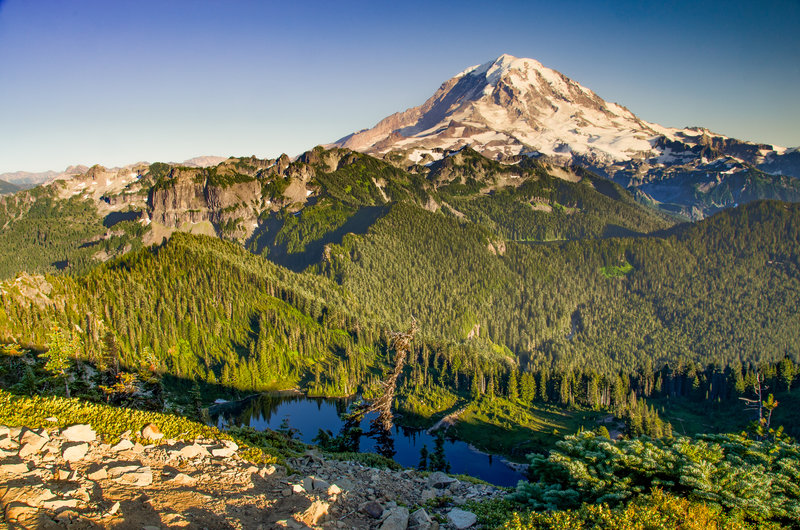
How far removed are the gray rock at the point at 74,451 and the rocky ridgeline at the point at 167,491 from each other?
44 millimetres

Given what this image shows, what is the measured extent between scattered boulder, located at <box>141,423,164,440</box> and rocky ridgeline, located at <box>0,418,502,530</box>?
0.19 ft

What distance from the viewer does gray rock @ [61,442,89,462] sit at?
68.1 feet

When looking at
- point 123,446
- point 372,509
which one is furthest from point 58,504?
point 372,509

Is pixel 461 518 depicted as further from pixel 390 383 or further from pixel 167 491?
pixel 390 383

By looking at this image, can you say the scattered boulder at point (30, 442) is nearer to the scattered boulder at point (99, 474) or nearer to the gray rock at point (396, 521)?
A: the scattered boulder at point (99, 474)

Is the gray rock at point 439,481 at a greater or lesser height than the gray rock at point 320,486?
lesser

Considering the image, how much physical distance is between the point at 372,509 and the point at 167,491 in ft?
31.3

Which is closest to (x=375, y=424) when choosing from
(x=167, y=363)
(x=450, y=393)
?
(x=450, y=393)

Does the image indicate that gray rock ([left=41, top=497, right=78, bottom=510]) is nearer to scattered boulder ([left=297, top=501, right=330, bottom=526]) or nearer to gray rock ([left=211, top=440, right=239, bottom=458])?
scattered boulder ([left=297, top=501, right=330, bottom=526])

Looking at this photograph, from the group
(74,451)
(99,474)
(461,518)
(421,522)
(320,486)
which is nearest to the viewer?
(99,474)

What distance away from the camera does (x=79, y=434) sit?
22.7m

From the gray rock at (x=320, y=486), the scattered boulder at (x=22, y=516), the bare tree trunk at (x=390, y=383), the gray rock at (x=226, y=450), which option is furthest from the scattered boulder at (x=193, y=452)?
the bare tree trunk at (x=390, y=383)

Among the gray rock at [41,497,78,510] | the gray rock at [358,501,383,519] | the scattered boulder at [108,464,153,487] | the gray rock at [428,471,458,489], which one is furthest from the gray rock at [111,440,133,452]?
the gray rock at [428,471,458,489]

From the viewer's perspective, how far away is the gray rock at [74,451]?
20.8 metres
